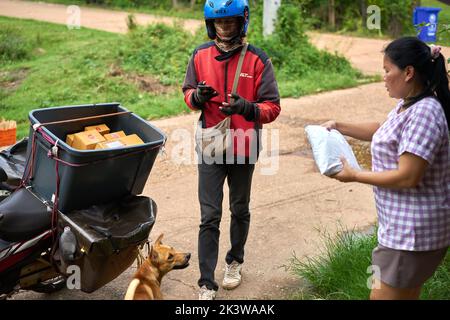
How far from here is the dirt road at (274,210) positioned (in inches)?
181

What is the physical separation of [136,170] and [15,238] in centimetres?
80

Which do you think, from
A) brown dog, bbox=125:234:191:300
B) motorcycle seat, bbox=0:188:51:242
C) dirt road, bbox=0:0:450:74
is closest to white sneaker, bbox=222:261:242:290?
brown dog, bbox=125:234:191:300

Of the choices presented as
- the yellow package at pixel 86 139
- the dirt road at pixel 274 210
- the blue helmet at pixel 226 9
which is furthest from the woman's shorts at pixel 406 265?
the yellow package at pixel 86 139

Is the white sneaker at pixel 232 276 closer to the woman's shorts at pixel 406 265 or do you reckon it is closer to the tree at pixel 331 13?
the woman's shorts at pixel 406 265

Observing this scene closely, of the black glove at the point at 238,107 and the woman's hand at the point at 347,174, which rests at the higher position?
the black glove at the point at 238,107

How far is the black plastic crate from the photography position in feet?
11.6

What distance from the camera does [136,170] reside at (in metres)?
3.81

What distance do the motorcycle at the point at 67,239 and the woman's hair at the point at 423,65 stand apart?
1728 mm

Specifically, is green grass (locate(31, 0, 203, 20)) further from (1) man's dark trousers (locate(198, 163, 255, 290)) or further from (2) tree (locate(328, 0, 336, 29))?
(1) man's dark trousers (locate(198, 163, 255, 290))

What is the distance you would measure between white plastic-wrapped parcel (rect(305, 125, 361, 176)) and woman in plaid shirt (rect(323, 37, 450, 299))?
58mm

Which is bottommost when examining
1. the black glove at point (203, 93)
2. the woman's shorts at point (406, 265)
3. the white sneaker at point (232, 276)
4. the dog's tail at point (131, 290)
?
the white sneaker at point (232, 276)

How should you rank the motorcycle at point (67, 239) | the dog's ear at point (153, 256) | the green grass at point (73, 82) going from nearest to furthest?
1. the motorcycle at point (67, 239)
2. the dog's ear at point (153, 256)
3. the green grass at point (73, 82)

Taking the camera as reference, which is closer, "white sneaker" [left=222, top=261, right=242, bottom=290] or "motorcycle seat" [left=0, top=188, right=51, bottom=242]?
"motorcycle seat" [left=0, top=188, right=51, bottom=242]

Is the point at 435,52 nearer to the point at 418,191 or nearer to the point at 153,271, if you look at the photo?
the point at 418,191
